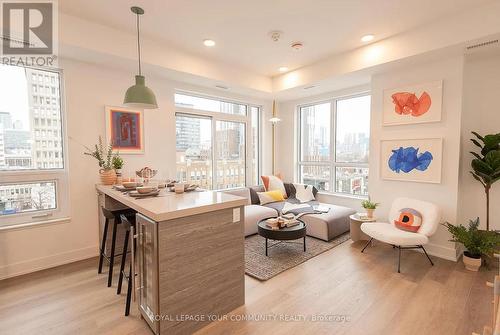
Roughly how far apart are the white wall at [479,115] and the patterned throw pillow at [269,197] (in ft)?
9.43

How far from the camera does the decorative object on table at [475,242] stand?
9.05 feet

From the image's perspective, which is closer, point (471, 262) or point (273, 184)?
point (471, 262)

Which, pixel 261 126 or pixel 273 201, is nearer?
pixel 273 201

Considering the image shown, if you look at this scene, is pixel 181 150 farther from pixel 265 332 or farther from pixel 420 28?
pixel 420 28

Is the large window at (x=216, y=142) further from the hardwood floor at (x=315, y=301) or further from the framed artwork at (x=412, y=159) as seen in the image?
the framed artwork at (x=412, y=159)

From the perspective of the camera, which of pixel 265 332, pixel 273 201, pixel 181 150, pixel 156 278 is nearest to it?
pixel 156 278

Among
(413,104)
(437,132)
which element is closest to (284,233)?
(437,132)

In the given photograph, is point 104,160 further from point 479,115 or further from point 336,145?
point 479,115

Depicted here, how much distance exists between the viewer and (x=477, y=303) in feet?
7.41

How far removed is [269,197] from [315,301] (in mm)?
2688

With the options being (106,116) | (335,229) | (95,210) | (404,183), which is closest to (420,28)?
(404,183)

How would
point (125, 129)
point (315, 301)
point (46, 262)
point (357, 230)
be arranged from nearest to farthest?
point (315, 301)
point (46, 262)
point (125, 129)
point (357, 230)

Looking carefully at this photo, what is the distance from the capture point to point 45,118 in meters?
3.12

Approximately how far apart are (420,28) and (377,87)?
0.96 metres
